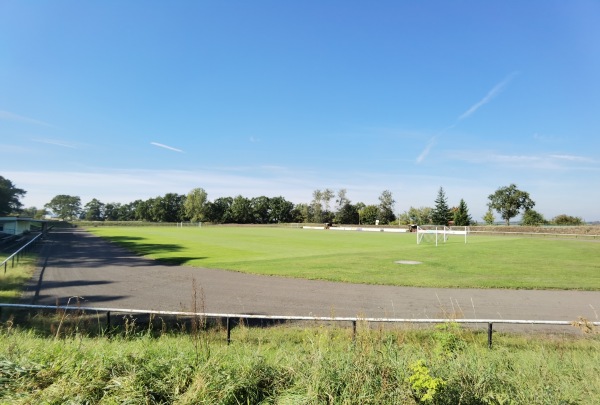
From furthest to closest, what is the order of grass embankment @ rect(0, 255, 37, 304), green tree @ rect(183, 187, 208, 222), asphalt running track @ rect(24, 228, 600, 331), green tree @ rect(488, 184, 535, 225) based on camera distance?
green tree @ rect(183, 187, 208, 222)
green tree @ rect(488, 184, 535, 225)
grass embankment @ rect(0, 255, 37, 304)
asphalt running track @ rect(24, 228, 600, 331)

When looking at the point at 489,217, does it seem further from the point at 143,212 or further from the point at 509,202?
the point at 143,212

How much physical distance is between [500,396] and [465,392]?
0.44 m

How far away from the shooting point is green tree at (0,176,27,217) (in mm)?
76250

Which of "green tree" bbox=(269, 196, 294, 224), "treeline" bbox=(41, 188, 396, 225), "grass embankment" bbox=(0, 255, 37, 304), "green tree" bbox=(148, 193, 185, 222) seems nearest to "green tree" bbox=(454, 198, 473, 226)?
"treeline" bbox=(41, 188, 396, 225)

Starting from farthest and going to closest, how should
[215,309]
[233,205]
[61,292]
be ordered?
[233,205] < [61,292] < [215,309]

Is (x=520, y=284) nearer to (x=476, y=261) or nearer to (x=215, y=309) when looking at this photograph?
(x=476, y=261)

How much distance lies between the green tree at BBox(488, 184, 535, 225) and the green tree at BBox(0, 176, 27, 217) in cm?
12881

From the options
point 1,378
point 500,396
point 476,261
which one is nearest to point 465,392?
point 500,396

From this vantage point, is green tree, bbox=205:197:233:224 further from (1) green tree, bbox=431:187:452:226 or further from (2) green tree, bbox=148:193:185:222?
(1) green tree, bbox=431:187:452:226

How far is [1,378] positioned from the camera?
4395 millimetres

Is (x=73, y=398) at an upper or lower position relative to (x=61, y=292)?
upper

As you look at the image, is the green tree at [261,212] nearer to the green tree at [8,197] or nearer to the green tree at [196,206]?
the green tree at [196,206]

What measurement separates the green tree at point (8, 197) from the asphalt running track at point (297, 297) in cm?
7529

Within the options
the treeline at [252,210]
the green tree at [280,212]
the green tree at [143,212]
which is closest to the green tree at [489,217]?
the treeline at [252,210]
